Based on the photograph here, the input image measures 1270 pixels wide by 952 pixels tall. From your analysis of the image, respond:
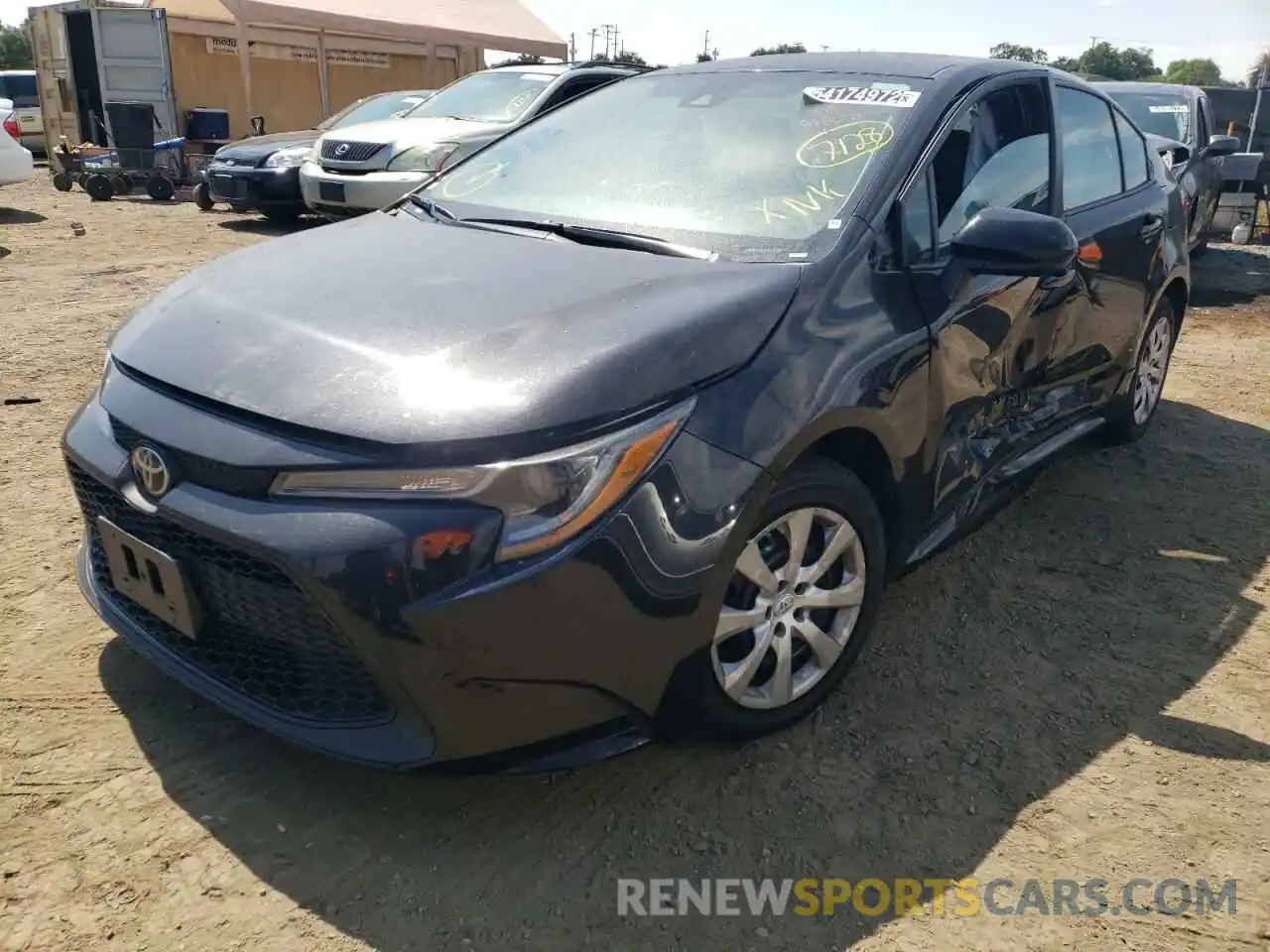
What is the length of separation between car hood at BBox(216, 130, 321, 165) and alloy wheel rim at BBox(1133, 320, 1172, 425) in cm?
874

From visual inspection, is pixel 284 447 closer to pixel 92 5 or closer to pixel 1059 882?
pixel 1059 882

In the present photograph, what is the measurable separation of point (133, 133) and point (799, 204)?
46.2ft

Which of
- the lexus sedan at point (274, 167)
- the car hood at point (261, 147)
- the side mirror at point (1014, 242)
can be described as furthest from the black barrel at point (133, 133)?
the side mirror at point (1014, 242)

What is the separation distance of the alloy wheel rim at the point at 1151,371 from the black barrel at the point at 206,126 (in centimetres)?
1541

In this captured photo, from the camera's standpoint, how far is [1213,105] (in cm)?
1441

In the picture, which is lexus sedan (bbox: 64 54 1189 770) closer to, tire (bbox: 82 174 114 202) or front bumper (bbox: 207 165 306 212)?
front bumper (bbox: 207 165 306 212)

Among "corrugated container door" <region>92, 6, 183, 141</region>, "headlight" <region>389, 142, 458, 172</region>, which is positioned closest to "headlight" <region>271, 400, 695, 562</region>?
"headlight" <region>389, 142, 458, 172</region>

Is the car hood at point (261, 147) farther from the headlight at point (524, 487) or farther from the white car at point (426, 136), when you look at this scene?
the headlight at point (524, 487)

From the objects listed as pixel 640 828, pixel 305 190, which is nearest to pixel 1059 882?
pixel 640 828

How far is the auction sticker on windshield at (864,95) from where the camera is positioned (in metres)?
2.92

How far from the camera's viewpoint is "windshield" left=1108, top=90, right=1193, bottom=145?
9.21 metres

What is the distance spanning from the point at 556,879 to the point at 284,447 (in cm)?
103

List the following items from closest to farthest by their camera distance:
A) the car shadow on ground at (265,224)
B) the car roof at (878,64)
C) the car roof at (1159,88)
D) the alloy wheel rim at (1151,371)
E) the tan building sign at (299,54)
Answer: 1. the car roof at (878,64)
2. the alloy wheel rim at (1151,371)
3. the car roof at (1159,88)
4. the car shadow on ground at (265,224)
5. the tan building sign at (299,54)

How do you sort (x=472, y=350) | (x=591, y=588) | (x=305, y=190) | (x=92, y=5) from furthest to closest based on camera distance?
1. (x=92, y=5)
2. (x=305, y=190)
3. (x=472, y=350)
4. (x=591, y=588)
